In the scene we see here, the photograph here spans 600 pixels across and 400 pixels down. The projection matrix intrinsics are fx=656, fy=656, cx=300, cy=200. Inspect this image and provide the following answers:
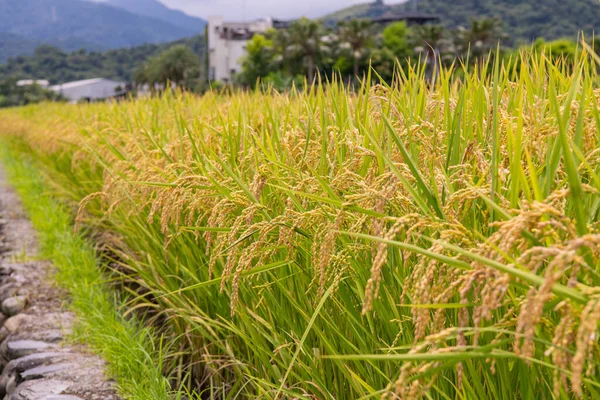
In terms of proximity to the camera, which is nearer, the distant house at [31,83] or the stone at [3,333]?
the stone at [3,333]

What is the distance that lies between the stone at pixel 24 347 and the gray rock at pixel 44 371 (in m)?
0.27

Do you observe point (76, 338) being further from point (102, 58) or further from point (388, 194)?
point (102, 58)

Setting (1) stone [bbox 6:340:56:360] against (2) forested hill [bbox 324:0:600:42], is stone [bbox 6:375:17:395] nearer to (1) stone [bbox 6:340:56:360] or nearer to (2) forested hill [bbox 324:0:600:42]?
(1) stone [bbox 6:340:56:360]

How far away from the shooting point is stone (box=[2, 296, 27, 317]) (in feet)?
15.5

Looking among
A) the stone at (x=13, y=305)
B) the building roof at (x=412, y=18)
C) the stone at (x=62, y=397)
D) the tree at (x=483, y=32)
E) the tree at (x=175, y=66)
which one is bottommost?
the tree at (x=175, y=66)

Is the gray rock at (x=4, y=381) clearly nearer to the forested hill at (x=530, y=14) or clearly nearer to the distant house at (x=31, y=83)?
the forested hill at (x=530, y=14)

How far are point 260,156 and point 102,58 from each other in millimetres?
139454

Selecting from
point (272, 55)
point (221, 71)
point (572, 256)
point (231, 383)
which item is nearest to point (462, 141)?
point (572, 256)

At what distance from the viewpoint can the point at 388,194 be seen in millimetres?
1409

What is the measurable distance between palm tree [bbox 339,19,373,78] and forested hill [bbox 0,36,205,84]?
58.3 meters

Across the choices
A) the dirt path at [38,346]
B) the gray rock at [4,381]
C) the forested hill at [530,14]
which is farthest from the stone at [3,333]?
the forested hill at [530,14]

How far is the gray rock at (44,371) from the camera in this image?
346cm

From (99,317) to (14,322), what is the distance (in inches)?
41.1

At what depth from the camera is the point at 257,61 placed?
7500cm
